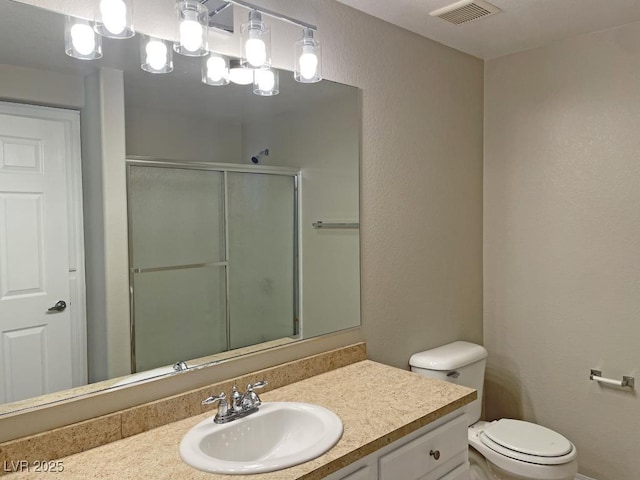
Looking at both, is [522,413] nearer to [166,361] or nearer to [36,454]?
[166,361]

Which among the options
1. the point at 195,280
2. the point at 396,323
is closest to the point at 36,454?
the point at 195,280

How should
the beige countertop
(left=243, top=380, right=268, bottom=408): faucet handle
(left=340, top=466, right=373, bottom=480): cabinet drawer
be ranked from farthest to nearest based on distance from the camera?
(left=243, top=380, right=268, bottom=408): faucet handle → (left=340, top=466, right=373, bottom=480): cabinet drawer → the beige countertop

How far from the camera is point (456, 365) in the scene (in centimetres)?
230

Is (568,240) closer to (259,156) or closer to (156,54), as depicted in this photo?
(259,156)

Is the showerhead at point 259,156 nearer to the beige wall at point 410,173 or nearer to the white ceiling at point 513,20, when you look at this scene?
the beige wall at point 410,173

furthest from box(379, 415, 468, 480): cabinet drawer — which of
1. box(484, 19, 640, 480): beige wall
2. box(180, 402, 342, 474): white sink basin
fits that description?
box(484, 19, 640, 480): beige wall

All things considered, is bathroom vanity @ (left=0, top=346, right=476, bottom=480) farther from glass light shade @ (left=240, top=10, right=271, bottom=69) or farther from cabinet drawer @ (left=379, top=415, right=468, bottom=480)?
glass light shade @ (left=240, top=10, right=271, bottom=69)

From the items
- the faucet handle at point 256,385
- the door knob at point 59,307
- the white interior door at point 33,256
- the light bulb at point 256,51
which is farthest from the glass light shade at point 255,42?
the faucet handle at point 256,385

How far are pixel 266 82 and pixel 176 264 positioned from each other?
0.75 meters

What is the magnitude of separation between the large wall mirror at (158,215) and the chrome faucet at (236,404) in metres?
0.18

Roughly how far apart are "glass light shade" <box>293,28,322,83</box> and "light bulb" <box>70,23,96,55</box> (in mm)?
724

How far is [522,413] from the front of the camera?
9.00ft

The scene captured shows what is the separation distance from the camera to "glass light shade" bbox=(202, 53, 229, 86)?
65.5 inches

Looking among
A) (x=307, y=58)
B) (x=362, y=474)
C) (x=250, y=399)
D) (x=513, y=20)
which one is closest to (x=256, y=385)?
(x=250, y=399)
